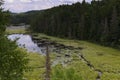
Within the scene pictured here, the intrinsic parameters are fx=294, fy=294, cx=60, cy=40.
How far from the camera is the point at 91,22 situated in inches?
5753

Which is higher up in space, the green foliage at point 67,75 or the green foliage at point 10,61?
the green foliage at point 10,61

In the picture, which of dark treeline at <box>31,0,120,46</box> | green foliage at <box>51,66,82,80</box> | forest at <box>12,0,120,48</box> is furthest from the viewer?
dark treeline at <box>31,0,120,46</box>

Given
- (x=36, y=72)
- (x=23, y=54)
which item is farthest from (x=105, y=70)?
A: (x=23, y=54)

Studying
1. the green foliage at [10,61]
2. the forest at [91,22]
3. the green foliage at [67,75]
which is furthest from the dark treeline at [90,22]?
the green foliage at [10,61]

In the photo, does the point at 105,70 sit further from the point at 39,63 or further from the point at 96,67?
the point at 39,63

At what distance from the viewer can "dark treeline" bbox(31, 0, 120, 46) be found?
122062 mm

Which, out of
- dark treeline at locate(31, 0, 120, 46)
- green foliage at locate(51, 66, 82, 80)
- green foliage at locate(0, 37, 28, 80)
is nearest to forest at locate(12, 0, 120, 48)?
dark treeline at locate(31, 0, 120, 46)

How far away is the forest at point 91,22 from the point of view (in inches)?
4798

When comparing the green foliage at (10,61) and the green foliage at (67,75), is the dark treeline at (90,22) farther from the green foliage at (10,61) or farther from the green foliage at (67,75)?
the green foliage at (10,61)

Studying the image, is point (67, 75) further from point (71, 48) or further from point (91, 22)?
point (91, 22)

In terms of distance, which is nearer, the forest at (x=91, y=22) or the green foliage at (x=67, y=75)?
the green foliage at (x=67, y=75)

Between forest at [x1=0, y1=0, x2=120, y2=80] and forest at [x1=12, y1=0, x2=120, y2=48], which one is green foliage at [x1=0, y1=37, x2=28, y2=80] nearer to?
forest at [x1=0, y1=0, x2=120, y2=80]

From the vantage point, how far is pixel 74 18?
566 feet

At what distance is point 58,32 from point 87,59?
307 feet
